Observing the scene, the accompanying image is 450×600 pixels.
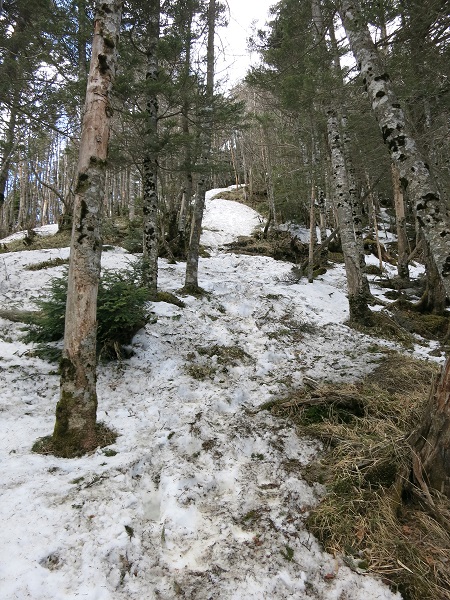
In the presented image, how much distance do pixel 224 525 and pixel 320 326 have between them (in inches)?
209

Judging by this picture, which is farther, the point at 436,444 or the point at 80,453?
the point at 80,453

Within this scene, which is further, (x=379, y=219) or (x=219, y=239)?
(x=379, y=219)

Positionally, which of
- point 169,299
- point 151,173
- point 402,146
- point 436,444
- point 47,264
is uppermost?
point 151,173

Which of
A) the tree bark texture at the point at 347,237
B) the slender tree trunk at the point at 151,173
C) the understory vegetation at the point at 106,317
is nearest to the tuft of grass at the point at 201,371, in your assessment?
the understory vegetation at the point at 106,317

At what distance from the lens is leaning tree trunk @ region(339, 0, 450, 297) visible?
3.78 metres

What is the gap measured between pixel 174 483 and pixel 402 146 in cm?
475

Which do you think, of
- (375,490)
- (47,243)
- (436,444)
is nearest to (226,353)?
(375,490)

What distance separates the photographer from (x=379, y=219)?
2456cm

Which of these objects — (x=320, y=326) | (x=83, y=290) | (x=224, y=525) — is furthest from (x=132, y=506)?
(x=320, y=326)

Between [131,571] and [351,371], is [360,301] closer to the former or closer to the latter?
[351,371]

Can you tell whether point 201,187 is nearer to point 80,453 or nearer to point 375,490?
point 80,453

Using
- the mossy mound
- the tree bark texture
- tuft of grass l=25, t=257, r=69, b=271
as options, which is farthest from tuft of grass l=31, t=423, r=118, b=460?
the mossy mound

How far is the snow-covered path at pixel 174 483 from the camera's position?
7.04 ft

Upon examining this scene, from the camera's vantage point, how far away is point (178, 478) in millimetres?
3053
